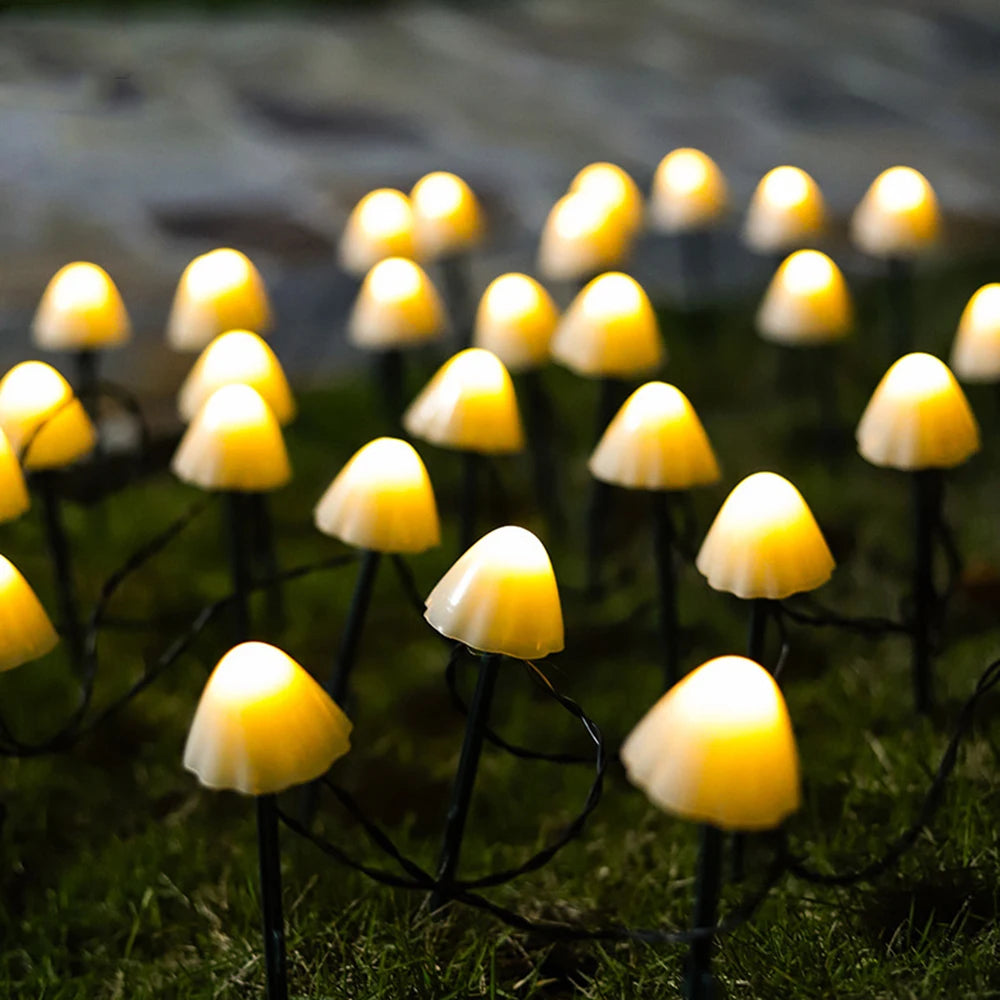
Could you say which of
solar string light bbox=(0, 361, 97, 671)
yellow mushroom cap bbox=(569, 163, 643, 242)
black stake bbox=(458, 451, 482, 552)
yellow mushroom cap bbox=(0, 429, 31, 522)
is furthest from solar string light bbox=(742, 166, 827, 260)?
yellow mushroom cap bbox=(0, 429, 31, 522)

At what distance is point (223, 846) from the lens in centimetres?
158

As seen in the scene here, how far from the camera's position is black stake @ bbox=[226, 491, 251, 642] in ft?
5.29

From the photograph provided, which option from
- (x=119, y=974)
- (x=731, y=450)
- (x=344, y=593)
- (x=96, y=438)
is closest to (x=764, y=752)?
(x=119, y=974)

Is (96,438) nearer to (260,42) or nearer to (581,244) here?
(581,244)

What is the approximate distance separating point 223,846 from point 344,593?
1.94 feet

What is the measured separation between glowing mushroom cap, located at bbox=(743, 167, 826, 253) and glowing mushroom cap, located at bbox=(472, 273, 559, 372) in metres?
0.55

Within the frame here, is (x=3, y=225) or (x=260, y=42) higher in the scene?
(x=260, y=42)

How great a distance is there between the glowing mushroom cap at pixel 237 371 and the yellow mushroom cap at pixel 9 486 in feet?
0.92

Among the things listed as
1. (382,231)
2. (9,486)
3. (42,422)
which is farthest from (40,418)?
(382,231)

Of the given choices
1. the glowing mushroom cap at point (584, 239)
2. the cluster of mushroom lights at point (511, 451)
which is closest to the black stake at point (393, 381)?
the cluster of mushroom lights at point (511, 451)

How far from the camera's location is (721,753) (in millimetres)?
964

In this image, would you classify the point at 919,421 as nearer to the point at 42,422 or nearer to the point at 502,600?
the point at 502,600

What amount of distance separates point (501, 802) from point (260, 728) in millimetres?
670

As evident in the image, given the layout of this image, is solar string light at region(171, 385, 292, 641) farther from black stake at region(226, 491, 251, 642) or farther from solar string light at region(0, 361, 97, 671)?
solar string light at region(0, 361, 97, 671)
